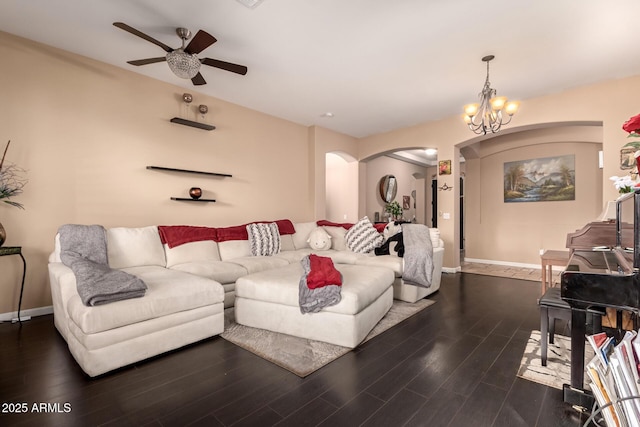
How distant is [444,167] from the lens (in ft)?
17.2

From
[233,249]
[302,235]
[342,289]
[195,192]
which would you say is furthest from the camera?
[302,235]

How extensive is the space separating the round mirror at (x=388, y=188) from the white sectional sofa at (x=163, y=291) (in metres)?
3.52

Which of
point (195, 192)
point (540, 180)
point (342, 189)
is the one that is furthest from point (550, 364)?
point (342, 189)

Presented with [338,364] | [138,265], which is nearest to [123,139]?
[138,265]

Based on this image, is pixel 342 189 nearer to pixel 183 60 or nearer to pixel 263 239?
pixel 263 239

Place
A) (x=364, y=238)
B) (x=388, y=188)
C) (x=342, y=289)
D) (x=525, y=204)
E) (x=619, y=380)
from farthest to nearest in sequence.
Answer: (x=388, y=188) < (x=525, y=204) < (x=364, y=238) < (x=342, y=289) < (x=619, y=380)

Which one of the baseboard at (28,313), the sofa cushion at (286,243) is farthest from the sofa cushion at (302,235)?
the baseboard at (28,313)

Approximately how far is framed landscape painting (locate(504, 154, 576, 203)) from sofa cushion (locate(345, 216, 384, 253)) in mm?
3662

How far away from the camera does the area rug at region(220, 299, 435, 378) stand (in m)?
2.02

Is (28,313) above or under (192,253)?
under

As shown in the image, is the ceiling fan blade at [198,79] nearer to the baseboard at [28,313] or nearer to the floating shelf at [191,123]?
the floating shelf at [191,123]

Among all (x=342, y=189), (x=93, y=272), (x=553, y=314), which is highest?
(x=342, y=189)

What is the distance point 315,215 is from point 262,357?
377cm

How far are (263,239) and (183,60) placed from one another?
2354 millimetres
